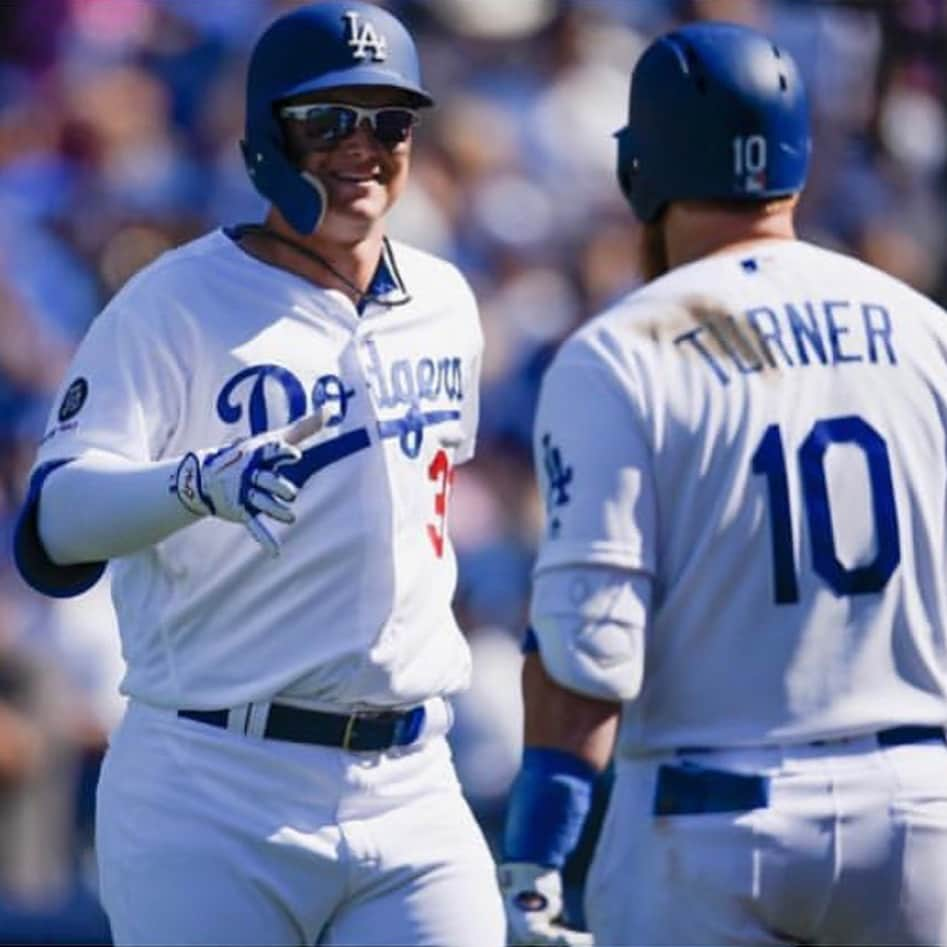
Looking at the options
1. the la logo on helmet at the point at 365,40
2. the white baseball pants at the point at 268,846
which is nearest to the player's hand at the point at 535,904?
the white baseball pants at the point at 268,846

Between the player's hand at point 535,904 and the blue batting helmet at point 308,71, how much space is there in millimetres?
1214

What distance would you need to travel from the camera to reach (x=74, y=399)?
4586mm

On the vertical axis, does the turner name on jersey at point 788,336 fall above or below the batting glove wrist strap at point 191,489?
above

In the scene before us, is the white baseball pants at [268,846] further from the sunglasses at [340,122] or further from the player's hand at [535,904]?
the sunglasses at [340,122]

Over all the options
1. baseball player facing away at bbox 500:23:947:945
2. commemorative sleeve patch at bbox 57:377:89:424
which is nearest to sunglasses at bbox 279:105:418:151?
commemorative sleeve patch at bbox 57:377:89:424

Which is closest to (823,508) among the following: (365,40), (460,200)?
(365,40)

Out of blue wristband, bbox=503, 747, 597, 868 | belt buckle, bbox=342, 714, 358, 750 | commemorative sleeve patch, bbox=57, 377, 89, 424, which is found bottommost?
blue wristband, bbox=503, 747, 597, 868

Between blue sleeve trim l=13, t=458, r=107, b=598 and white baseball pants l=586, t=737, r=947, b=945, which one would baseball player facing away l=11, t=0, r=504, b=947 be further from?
white baseball pants l=586, t=737, r=947, b=945

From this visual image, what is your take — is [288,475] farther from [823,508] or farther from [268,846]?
[823,508]

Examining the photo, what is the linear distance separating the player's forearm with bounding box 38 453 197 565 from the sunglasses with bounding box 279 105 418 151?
72 centimetres

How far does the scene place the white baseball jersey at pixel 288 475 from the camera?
4.57 metres

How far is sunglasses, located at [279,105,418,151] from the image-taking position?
15.9ft

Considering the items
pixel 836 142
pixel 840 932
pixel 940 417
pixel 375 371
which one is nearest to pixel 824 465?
pixel 940 417

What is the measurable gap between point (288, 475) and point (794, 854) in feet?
3.64
